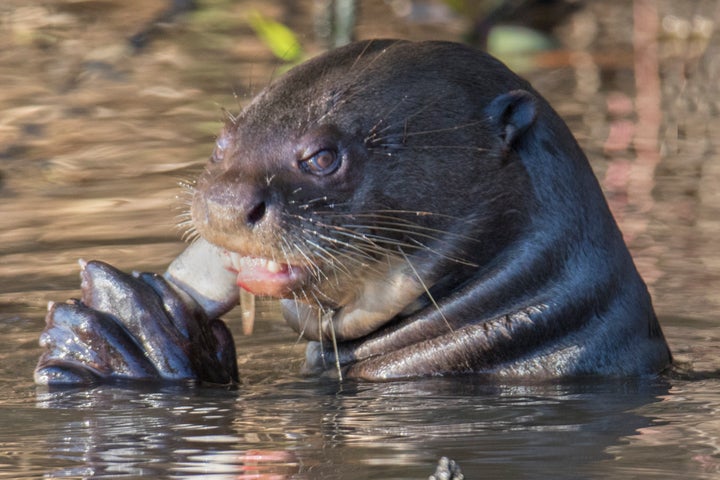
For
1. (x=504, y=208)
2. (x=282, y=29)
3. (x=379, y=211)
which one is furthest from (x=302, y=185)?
(x=282, y=29)

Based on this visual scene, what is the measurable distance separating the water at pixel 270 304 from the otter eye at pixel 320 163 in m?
0.72

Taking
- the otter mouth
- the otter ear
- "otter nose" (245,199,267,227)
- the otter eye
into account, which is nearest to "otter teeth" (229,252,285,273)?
the otter mouth

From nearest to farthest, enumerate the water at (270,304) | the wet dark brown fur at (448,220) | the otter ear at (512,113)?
the water at (270,304), the wet dark brown fur at (448,220), the otter ear at (512,113)

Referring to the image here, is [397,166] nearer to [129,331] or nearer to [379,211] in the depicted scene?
[379,211]

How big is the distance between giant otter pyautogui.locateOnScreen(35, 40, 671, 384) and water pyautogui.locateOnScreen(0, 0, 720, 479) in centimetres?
17

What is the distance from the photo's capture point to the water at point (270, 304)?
169 inches

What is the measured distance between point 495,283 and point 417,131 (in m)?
0.57

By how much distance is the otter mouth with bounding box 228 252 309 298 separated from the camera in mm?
5254

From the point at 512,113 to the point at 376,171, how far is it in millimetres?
515

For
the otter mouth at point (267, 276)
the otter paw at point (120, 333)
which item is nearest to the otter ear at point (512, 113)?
the otter mouth at point (267, 276)

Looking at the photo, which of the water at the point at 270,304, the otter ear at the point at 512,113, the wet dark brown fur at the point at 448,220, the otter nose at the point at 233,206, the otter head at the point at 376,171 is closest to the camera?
the water at the point at 270,304

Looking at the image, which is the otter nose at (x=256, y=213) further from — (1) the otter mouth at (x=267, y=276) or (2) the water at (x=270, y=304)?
(2) the water at (x=270, y=304)

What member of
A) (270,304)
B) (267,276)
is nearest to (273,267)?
(267,276)

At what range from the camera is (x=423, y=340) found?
5.60 m
